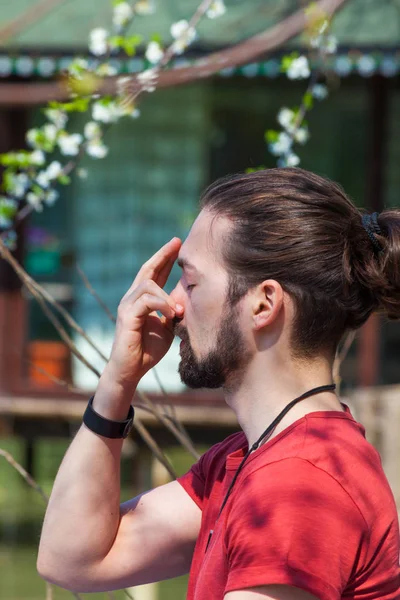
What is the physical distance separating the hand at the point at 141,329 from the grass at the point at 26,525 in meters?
4.24

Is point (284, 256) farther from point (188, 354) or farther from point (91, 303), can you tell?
point (91, 303)

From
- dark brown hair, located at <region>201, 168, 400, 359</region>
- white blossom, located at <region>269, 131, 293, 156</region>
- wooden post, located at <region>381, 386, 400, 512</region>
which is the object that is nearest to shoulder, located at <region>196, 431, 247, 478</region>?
dark brown hair, located at <region>201, 168, 400, 359</region>

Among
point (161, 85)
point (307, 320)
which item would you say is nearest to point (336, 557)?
point (307, 320)

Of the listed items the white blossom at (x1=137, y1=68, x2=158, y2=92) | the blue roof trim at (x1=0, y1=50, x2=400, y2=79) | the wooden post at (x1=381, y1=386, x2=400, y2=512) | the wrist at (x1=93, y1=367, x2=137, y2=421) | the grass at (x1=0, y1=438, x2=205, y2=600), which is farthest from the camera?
the grass at (x1=0, y1=438, x2=205, y2=600)

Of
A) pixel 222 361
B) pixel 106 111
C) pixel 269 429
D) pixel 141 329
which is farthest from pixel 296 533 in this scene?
pixel 106 111

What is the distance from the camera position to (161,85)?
2.64m

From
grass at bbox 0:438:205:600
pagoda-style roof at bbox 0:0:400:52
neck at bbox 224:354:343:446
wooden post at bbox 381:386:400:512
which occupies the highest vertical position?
pagoda-style roof at bbox 0:0:400:52

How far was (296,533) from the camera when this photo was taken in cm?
137

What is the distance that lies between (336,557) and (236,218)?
2.05ft

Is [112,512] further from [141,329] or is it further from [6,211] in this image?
[6,211]

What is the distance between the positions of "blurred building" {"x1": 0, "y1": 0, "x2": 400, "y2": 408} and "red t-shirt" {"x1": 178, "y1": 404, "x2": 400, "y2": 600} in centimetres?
620

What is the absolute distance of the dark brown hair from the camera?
1.64 meters

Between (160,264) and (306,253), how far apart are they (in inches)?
15.8

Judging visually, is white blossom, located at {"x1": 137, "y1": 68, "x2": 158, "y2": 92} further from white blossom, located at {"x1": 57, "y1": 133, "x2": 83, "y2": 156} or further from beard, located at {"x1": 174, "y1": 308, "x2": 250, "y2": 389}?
beard, located at {"x1": 174, "y1": 308, "x2": 250, "y2": 389}
